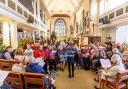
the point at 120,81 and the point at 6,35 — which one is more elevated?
the point at 6,35

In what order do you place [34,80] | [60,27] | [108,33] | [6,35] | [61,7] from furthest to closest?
[60,27] < [61,7] < [108,33] < [6,35] < [34,80]

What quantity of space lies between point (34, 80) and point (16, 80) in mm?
538

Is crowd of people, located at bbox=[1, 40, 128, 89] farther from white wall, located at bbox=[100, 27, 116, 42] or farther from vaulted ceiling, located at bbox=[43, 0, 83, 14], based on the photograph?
vaulted ceiling, located at bbox=[43, 0, 83, 14]

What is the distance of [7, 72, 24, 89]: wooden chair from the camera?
4.73m

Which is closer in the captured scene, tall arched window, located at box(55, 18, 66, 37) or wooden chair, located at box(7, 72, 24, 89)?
wooden chair, located at box(7, 72, 24, 89)

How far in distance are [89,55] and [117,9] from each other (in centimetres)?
538

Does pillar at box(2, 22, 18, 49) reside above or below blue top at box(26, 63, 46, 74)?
above

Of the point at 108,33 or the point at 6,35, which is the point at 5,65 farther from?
the point at 108,33

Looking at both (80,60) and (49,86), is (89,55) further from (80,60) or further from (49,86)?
(49,86)

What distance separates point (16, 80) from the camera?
480 cm

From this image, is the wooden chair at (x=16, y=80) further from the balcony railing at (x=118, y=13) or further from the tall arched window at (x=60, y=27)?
the tall arched window at (x=60, y=27)

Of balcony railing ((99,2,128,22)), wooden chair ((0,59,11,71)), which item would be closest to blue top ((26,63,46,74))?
wooden chair ((0,59,11,71))

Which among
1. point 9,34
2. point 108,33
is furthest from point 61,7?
point 9,34

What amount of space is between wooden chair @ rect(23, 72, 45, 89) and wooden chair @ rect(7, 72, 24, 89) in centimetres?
14
